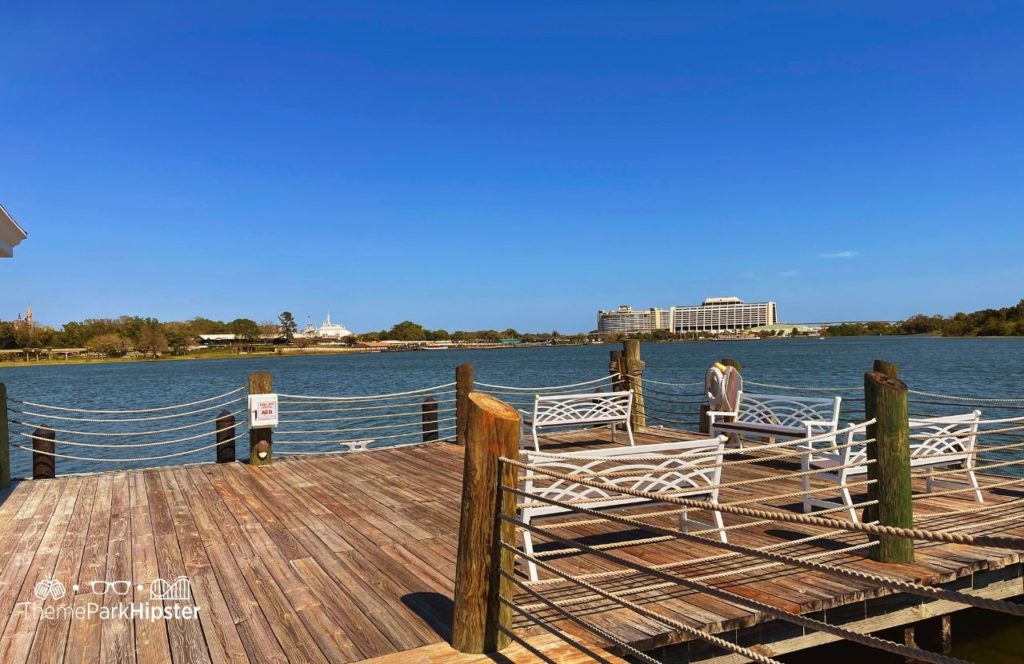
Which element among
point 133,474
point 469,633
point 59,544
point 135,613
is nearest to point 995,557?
point 469,633

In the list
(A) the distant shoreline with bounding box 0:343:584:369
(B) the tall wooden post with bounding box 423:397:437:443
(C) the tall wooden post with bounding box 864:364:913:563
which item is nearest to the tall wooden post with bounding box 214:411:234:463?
(B) the tall wooden post with bounding box 423:397:437:443

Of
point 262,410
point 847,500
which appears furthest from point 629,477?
point 262,410

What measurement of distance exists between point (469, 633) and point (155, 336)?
122944 millimetres

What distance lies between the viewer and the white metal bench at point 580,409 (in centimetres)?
797

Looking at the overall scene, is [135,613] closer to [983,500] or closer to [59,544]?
[59,544]

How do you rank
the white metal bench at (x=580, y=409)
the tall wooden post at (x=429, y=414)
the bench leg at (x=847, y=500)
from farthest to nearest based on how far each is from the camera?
the tall wooden post at (x=429, y=414), the white metal bench at (x=580, y=409), the bench leg at (x=847, y=500)

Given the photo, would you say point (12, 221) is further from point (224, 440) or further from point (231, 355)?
point (231, 355)

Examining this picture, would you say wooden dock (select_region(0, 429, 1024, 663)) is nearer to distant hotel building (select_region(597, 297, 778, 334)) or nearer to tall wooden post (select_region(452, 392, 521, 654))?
tall wooden post (select_region(452, 392, 521, 654))

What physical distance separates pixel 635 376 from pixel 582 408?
2.02 m

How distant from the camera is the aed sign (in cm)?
778

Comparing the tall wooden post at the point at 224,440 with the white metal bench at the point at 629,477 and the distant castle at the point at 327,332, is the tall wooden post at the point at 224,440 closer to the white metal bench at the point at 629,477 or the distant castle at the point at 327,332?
the white metal bench at the point at 629,477

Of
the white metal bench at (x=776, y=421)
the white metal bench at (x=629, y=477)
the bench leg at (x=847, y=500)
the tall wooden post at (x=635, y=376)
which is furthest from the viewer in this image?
the tall wooden post at (x=635, y=376)

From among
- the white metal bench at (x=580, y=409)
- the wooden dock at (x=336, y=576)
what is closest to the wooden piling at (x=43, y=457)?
the wooden dock at (x=336, y=576)

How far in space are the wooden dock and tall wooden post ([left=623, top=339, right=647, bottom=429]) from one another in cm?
361
